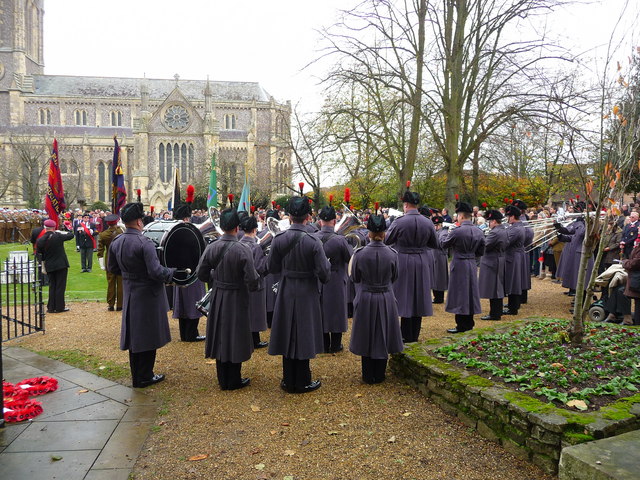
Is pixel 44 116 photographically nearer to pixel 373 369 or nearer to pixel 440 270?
pixel 440 270

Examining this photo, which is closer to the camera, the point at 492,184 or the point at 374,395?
the point at 374,395

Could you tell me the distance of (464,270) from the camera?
7.97 m

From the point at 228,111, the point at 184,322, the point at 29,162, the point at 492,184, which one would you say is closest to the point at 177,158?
the point at 228,111

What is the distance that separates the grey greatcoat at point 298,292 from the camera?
18.3ft

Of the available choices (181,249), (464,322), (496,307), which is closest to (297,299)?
(181,249)

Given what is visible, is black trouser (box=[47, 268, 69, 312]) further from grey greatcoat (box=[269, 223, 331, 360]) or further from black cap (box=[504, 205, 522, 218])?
black cap (box=[504, 205, 522, 218])

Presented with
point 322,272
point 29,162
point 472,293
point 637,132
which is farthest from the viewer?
point 29,162

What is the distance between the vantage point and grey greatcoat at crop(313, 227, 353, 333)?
23.5ft

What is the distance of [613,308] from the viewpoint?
8.59 m

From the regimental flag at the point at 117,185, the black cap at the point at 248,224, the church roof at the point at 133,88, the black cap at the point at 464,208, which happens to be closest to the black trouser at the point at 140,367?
the black cap at the point at 248,224

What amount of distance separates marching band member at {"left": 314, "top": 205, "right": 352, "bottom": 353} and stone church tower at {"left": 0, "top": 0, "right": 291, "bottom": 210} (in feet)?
140

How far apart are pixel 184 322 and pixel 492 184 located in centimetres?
2303

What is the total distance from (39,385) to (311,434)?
353 cm

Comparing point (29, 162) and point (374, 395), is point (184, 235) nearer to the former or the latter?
point (374, 395)
